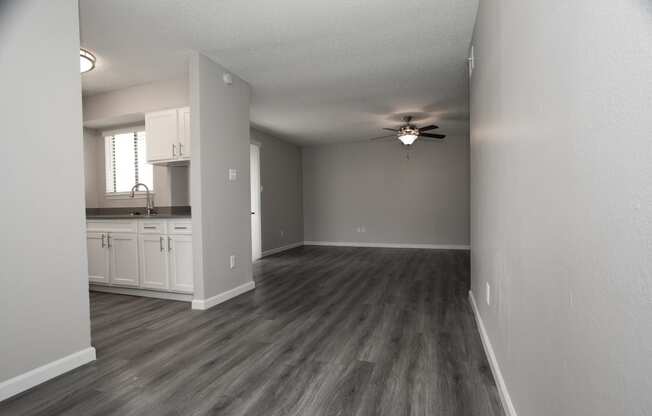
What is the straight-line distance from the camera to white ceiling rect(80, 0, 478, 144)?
2.67 m

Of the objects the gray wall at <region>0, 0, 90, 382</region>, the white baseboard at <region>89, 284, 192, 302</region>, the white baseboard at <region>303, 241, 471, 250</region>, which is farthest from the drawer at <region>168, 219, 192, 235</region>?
the white baseboard at <region>303, 241, 471, 250</region>

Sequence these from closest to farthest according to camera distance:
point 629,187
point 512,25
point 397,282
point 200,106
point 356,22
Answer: point 629,187 < point 512,25 < point 356,22 < point 200,106 < point 397,282

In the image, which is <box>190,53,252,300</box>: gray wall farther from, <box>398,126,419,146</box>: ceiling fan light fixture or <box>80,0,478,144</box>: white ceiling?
<box>398,126,419,146</box>: ceiling fan light fixture

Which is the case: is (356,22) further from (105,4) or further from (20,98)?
(20,98)

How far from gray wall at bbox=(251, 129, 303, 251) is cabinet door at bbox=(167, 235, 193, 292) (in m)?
3.18

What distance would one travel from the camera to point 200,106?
3.34 m

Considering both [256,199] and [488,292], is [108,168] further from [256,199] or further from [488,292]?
[488,292]

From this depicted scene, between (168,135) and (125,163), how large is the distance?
1.48 metres

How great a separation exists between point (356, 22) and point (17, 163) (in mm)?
2598

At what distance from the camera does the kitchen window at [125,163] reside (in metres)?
4.85

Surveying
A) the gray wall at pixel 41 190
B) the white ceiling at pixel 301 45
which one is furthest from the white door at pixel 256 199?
the gray wall at pixel 41 190

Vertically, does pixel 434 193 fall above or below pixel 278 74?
below

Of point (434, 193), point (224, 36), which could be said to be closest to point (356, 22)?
point (224, 36)

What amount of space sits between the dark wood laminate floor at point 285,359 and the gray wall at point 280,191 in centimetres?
319
